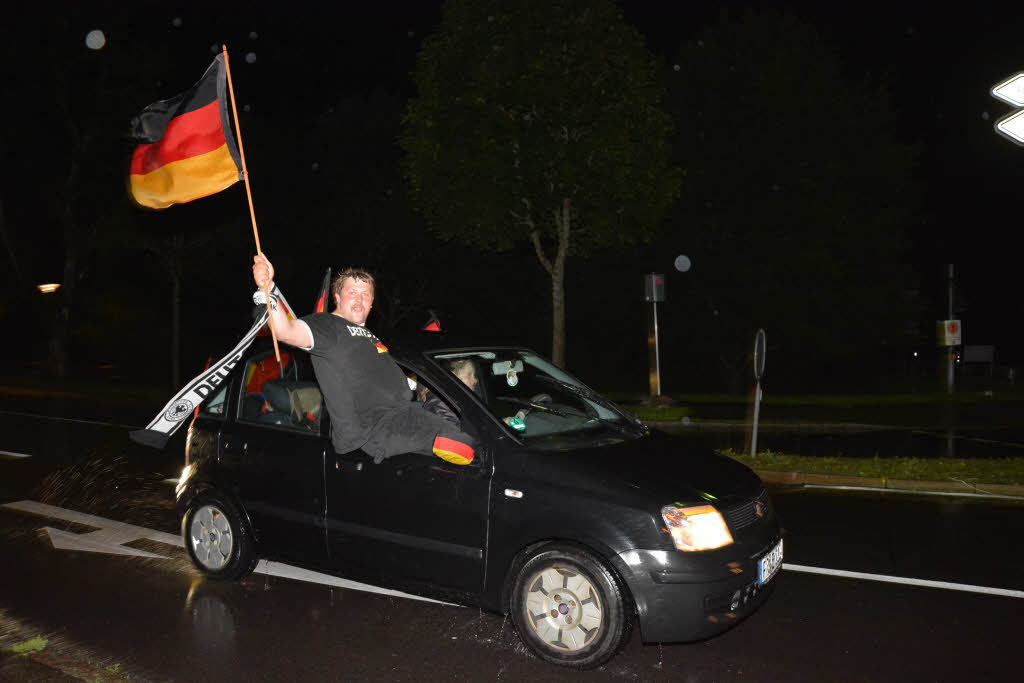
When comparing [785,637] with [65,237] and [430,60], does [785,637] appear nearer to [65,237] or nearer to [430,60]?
[430,60]

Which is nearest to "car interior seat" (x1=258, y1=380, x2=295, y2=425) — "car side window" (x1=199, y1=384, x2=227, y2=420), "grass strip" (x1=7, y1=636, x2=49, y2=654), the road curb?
"car side window" (x1=199, y1=384, x2=227, y2=420)

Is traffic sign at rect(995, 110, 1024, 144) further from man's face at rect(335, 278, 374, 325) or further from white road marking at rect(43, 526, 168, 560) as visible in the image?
white road marking at rect(43, 526, 168, 560)

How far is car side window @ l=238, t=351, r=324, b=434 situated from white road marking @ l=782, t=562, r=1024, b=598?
3631 millimetres

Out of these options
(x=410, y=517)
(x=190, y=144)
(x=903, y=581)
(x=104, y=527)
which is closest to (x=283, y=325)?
(x=410, y=517)

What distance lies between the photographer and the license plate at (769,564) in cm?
436

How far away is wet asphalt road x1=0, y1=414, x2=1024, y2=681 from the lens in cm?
434

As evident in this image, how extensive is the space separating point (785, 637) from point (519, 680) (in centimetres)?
164

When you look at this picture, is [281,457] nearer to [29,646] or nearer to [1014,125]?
[29,646]

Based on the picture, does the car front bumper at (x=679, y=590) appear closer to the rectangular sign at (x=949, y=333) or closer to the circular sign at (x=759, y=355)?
the circular sign at (x=759, y=355)

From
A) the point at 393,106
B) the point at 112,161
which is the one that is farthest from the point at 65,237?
the point at 393,106

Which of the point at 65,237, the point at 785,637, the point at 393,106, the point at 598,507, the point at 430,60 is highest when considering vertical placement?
the point at 393,106

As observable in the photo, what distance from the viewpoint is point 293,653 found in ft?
15.1

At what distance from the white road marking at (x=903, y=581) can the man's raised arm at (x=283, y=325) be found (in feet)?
12.8

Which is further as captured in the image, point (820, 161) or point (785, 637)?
point (820, 161)
